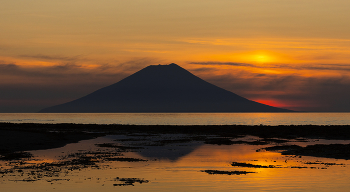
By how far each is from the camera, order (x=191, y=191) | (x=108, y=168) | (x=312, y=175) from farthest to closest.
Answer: (x=108, y=168), (x=312, y=175), (x=191, y=191)

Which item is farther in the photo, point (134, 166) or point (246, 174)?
point (134, 166)

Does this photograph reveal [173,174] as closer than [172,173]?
Yes

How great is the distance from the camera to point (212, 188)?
17.9m

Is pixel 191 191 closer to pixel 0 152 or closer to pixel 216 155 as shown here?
pixel 216 155

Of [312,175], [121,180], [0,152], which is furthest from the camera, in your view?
[0,152]

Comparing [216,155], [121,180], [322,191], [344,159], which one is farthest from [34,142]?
[322,191]

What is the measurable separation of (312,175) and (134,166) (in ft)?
33.0

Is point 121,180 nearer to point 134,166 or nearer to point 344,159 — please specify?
point 134,166

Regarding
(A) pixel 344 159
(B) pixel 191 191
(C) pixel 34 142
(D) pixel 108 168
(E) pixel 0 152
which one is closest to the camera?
(B) pixel 191 191

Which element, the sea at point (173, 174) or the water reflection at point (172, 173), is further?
the water reflection at point (172, 173)

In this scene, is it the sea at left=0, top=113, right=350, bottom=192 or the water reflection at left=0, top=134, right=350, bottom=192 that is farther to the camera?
the water reflection at left=0, top=134, right=350, bottom=192

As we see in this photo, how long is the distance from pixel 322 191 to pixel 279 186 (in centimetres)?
180

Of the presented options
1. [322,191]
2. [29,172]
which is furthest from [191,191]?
[29,172]

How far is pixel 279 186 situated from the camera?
60.3ft
